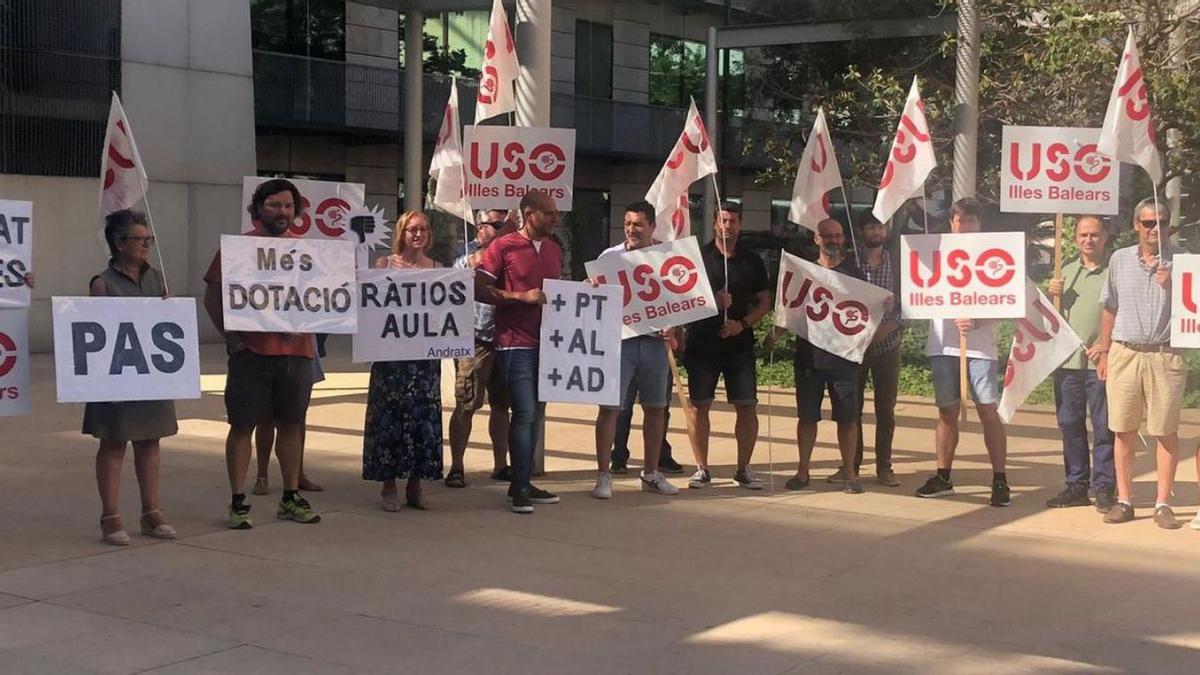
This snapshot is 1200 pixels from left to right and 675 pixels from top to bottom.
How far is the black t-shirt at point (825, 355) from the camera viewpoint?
10.6 meters

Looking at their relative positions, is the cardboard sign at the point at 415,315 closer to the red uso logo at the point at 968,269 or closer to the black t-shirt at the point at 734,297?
the black t-shirt at the point at 734,297

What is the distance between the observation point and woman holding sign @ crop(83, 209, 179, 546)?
817 centimetres

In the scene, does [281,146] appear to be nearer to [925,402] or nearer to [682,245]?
[925,402]

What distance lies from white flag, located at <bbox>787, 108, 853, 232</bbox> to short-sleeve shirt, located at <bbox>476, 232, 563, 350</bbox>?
2.34 metres

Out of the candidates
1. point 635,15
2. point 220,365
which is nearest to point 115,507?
point 220,365

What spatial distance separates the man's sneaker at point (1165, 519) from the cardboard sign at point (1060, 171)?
7.05 feet

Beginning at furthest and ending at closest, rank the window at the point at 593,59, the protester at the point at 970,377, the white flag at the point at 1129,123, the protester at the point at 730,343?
the window at the point at 593,59
the protester at the point at 730,343
the protester at the point at 970,377
the white flag at the point at 1129,123

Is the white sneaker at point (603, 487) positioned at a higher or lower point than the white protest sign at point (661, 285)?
lower

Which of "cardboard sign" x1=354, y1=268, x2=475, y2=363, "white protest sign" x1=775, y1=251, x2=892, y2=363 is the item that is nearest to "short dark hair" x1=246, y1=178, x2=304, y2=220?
"cardboard sign" x1=354, y1=268, x2=475, y2=363

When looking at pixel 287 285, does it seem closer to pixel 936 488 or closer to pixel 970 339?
pixel 970 339

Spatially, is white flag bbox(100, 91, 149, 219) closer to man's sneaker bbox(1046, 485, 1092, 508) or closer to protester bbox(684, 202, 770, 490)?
protester bbox(684, 202, 770, 490)

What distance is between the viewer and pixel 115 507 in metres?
8.29

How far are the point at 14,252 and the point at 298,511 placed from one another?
2161mm

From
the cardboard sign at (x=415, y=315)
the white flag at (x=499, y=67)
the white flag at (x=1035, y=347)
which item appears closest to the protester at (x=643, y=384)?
the cardboard sign at (x=415, y=315)
